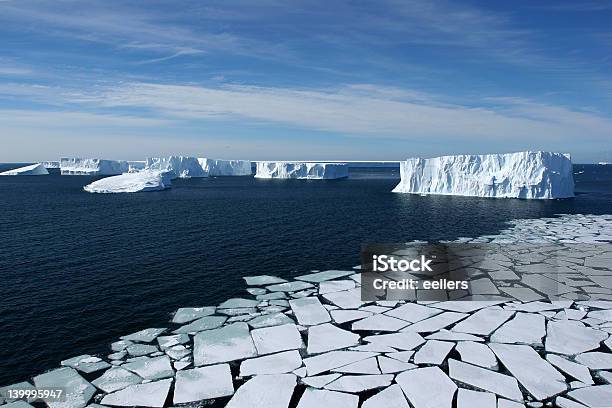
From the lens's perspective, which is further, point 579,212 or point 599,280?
point 579,212

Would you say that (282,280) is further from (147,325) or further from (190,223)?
(190,223)

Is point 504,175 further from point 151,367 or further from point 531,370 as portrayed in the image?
point 151,367

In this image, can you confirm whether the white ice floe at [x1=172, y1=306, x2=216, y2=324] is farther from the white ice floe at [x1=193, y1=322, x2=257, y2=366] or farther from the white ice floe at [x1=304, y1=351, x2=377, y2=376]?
the white ice floe at [x1=304, y1=351, x2=377, y2=376]

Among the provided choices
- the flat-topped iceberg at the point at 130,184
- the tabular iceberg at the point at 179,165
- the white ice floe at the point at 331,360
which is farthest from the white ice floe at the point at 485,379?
the tabular iceberg at the point at 179,165

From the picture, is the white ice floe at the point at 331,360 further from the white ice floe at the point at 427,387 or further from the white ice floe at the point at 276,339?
the white ice floe at the point at 427,387

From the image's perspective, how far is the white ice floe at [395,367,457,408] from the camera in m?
8.96

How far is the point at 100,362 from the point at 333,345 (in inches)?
245

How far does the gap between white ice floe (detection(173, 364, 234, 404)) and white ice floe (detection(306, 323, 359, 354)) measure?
241cm

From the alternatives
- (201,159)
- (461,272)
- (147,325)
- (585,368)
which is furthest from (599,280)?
(201,159)

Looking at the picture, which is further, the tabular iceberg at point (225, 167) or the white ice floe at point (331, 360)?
the tabular iceberg at point (225, 167)

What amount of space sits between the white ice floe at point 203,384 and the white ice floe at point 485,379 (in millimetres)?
5394

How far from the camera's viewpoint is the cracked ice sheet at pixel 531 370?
9383 millimetres

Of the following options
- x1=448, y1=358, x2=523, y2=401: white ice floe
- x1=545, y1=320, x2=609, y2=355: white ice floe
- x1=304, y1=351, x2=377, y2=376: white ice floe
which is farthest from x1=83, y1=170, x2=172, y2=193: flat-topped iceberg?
x1=545, y1=320, x2=609, y2=355: white ice floe

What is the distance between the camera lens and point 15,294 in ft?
53.2
